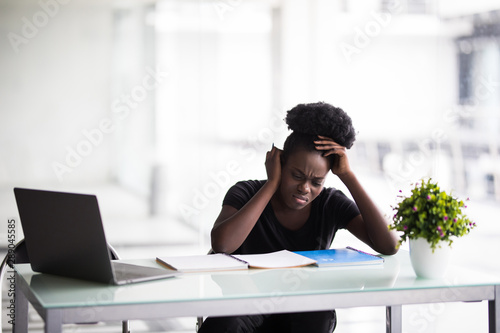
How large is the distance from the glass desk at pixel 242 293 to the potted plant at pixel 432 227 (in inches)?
1.9

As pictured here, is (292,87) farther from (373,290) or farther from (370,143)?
(373,290)

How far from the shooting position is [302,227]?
95.5 inches

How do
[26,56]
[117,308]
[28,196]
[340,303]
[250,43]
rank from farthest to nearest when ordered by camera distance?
1. [250,43]
2. [26,56]
3. [28,196]
4. [340,303]
5. [117,308]

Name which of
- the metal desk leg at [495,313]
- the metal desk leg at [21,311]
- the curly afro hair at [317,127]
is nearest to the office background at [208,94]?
the curly afro hair at [317,127]

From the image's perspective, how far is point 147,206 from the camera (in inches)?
199

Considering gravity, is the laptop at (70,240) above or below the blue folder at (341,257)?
above

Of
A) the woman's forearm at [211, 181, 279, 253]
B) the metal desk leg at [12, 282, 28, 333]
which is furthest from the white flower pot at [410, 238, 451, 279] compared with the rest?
the metal desk leg at [12, 282, 28, 333]

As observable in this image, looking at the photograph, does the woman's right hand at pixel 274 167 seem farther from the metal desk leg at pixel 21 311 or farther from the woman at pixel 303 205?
the metal desk leg at pixel 21 311

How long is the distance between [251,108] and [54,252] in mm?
3434

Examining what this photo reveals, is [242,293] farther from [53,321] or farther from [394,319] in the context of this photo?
[394,319]

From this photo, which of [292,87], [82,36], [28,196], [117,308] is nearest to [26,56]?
[82,36]

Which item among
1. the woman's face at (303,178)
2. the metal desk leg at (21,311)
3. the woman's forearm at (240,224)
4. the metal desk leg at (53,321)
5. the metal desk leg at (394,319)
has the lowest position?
the metal desk leg at (394,319)

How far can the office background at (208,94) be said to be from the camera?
4777 mm

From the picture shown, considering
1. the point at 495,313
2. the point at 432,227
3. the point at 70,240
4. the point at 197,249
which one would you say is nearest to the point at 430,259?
the point at 432,227
